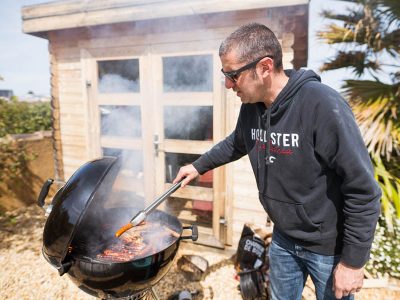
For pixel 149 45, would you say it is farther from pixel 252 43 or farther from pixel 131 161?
pixel 252 43

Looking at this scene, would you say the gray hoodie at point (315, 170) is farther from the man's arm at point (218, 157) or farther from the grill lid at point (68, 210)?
the grill lid at point (68, 210)

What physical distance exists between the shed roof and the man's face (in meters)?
2.00

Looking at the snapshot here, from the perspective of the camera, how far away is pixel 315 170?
158 centimetres

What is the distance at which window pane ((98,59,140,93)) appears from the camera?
4398 millimetres

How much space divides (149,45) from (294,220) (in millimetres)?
3310

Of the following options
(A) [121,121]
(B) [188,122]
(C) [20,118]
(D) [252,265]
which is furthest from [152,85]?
(C) [20,118]

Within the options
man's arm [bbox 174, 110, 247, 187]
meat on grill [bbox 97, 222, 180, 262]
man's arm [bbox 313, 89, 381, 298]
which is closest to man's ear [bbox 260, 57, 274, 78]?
man's arm [bbox 313, 89, 381, 298]

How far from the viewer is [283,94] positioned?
1.67 meters

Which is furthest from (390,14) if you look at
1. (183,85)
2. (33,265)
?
(33,265)

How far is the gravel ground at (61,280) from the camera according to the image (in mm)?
3242

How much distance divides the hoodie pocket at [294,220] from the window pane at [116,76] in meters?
3.34

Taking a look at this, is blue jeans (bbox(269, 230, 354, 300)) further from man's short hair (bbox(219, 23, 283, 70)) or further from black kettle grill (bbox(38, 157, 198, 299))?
man's short hair (bbox(219, 23, 283, 70))

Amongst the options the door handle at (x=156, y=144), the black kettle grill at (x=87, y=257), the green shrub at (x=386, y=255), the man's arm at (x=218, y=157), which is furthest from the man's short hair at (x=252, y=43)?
the green shrub at (x=386, y=255)

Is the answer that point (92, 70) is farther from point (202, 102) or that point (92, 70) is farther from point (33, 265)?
point (33, 265)
